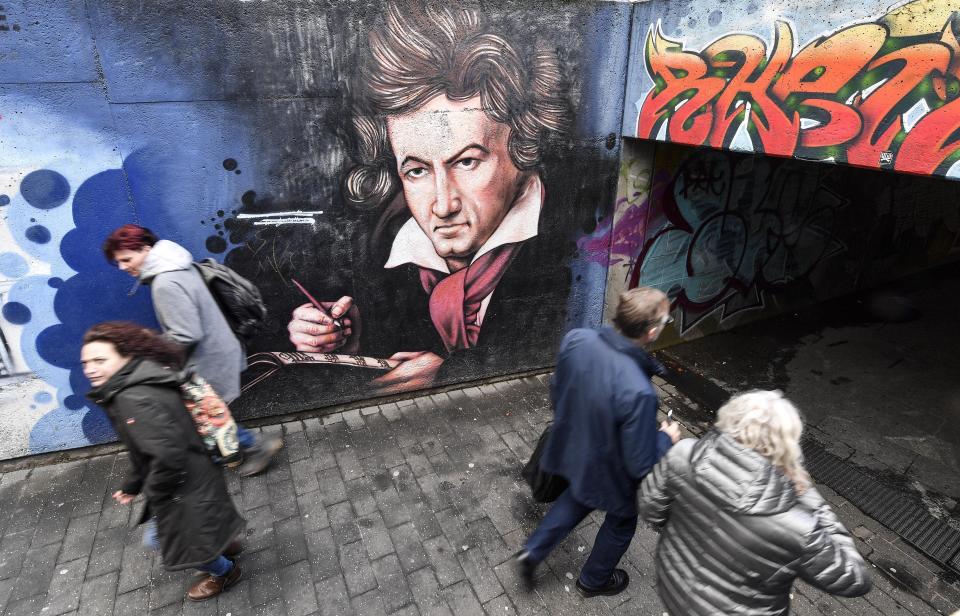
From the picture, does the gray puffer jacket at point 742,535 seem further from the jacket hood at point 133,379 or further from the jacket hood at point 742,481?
the jacket hood at point 133,379

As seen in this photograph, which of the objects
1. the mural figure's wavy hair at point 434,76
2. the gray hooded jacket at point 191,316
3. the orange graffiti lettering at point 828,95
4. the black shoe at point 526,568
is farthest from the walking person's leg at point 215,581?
the orange graffiti lettering at point 828,95

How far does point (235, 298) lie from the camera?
3404 mm

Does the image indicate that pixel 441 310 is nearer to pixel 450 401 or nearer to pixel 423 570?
pixel 450 401

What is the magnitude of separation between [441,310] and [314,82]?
7.07 feet

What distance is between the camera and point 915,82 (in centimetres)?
265

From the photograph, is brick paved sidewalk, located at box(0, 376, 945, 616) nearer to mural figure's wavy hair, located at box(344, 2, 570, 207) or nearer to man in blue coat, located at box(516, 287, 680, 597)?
man in blue coat, located at box(516, 287, 680, 597)

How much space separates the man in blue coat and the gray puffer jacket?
25 centimetres

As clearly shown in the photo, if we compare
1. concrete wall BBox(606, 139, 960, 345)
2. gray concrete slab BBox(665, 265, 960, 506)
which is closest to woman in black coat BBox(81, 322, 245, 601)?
concrete wall BBox(606, 139, 960, 345)

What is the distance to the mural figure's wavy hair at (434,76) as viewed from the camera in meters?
3.75

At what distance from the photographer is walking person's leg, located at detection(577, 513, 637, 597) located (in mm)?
2623

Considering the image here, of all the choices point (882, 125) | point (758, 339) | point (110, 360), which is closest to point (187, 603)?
point (110, 360)

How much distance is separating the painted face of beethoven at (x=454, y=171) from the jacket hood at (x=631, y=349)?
7.62ft

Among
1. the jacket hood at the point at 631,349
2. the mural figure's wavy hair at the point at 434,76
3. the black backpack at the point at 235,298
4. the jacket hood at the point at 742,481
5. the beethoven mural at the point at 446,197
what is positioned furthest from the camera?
the beethoven mural at the point at 446,197

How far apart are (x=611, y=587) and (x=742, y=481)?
1.55 m
